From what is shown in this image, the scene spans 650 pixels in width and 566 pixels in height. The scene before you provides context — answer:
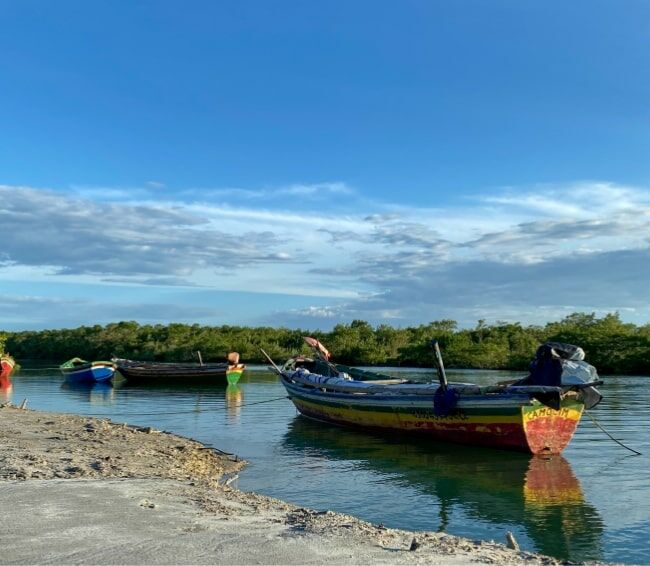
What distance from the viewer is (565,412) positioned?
17.2 meters

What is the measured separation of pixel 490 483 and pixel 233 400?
2126 cm

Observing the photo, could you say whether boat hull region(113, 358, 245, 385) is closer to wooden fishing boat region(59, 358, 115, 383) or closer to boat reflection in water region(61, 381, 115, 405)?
wooden fishing boat region(59, 358, 115, 383)

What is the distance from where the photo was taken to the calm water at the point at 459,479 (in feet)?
34.2

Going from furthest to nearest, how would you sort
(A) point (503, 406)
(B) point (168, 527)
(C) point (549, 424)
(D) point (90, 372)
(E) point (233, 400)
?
(D) point (90, 372) < (E) point (233, 400) < (C) point (549, 424) < (A) point (503, 406) < (B) point (168, 527)

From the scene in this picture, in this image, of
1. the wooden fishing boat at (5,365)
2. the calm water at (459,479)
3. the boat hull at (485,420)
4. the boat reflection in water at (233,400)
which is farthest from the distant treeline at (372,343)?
the boat hull at (485,420)

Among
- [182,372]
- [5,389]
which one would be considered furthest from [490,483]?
[5,389]

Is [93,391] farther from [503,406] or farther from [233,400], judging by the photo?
[503,406]

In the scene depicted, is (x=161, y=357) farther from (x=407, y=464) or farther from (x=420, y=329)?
(x=407, y=464)

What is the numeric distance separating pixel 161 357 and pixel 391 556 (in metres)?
81.6

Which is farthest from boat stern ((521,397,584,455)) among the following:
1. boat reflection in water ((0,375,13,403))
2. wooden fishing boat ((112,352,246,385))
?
wooden fishing boat ((112,352,246,385))

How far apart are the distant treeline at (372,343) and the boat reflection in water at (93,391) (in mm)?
11531

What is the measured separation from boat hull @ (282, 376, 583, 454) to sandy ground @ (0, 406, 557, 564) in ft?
26.1

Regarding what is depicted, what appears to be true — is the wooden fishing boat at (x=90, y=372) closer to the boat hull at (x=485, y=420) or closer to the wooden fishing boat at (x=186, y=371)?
the wooden fishing boat at (x=186, y=371)

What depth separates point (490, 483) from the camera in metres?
14.1
